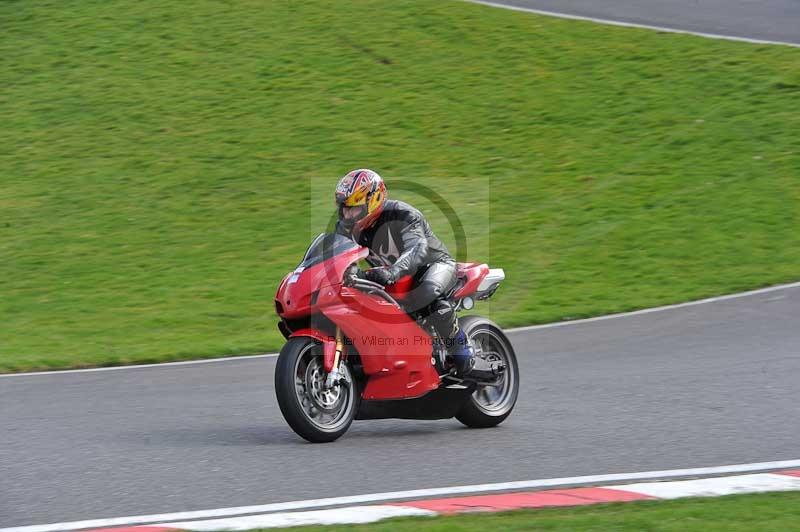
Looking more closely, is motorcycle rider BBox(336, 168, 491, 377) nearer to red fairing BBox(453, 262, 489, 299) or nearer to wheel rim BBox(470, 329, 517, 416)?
red fairing BBox(453, 262, 489, 299)

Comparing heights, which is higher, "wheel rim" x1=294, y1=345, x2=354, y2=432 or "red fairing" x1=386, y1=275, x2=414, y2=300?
"red fairing" x1=386, y1=275, x2=414, y2=300

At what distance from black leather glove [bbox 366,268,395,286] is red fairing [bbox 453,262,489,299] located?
76 cm

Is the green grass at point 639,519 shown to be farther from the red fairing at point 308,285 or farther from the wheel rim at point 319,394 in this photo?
the red fairing at point 308,285

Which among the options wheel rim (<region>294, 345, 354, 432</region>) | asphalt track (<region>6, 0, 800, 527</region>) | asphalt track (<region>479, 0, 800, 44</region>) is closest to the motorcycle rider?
wheel rim (<region>294, 345, 354, 432</region>)

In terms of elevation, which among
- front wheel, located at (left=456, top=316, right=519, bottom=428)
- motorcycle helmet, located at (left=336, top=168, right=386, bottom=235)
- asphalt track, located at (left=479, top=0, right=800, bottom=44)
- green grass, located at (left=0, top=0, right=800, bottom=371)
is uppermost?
motorcycle helmet, located at (left=336, top=168, right=386, bottom=235)

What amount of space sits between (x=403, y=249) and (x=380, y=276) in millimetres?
368

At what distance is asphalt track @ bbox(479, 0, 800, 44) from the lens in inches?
944

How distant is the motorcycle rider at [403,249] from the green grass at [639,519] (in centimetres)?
254

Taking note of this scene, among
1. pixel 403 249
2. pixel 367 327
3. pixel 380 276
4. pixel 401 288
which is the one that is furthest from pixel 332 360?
pixel 403 249

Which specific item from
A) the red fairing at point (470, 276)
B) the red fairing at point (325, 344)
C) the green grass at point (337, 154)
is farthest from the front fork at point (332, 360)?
the green grass at point (337, 154)

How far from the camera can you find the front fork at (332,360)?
786 centimetres

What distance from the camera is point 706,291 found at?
44.8 ft

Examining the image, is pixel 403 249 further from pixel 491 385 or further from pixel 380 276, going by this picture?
pixel 491 385

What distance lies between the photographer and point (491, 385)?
880cm
